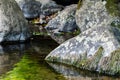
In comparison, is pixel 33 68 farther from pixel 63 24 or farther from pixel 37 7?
pixel 37 7

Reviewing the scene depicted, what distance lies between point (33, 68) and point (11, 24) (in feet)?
15.9

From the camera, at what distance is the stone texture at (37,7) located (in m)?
24.5

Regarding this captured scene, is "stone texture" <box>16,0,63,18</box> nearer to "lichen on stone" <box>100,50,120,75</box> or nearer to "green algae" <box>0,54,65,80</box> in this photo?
"green algae" <box>0,54,65,80</box>

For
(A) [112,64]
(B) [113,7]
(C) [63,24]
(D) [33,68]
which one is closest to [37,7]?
(C) [63,24]

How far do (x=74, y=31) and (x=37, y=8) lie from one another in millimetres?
6339

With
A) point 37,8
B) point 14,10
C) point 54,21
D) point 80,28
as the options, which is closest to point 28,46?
point 14,10

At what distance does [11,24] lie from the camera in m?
16.6

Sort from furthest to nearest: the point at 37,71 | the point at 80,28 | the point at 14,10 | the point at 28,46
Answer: the point at 80,28
the point at 14,10
the point at 28,46
the point at 37,71

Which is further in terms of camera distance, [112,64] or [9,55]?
[9,55]

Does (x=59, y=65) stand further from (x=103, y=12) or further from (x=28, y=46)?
(x=103, y=12)

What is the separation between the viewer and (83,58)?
12141 millimetres

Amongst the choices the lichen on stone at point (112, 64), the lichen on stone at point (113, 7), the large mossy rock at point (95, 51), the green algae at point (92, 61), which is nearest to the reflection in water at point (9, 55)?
the large mossy rock at point (95, 51)

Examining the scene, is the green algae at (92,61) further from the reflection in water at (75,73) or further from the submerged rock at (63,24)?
the submerged rock at (63,24)

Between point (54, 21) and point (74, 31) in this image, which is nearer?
point (74, 31)
